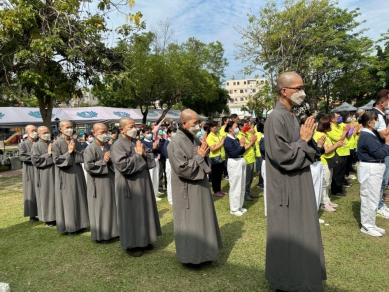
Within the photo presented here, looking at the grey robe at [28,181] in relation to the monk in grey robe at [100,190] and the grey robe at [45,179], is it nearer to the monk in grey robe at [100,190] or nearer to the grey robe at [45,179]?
the grey robe at [45,179]

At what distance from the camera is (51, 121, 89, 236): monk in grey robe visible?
5.64 metres

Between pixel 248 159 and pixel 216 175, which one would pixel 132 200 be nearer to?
pixel 248 159

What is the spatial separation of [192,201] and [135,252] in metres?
1.51

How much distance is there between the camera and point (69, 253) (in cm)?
491

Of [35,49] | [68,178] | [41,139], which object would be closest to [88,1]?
[35,49]

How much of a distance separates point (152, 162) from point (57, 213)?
2.44 m

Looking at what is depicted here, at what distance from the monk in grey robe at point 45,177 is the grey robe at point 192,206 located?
351cm

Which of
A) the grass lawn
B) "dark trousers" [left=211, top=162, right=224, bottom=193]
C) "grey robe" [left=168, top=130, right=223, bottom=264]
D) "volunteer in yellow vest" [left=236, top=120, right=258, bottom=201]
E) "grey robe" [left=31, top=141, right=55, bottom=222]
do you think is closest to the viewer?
the grass lawn

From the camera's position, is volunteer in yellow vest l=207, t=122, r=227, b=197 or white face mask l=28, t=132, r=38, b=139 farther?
volunteer in yellow vest l=207, t=122, r=227, b=197

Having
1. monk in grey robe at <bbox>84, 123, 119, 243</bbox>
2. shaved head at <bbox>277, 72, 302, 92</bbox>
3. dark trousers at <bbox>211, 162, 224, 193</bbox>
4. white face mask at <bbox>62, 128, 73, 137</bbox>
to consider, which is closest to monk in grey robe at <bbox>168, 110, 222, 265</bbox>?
shaved head at <bbox>277, 72, 302, 92</bbox>

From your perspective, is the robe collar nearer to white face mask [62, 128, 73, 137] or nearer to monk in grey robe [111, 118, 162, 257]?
monk in grey robe [111, 118, 162, 257]

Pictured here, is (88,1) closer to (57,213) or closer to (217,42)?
(57,213)

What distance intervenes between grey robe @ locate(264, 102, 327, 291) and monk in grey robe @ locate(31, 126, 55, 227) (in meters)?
4.86

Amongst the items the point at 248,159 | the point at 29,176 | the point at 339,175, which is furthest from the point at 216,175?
the point at 29,176
